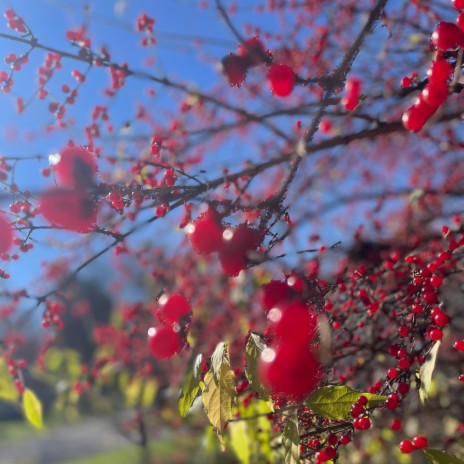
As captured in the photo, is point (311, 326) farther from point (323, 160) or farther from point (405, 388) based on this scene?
point (323, 160)

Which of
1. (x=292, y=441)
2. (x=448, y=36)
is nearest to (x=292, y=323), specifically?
(x=292, y=441)

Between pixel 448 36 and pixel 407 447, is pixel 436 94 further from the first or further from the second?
pixel 407 447

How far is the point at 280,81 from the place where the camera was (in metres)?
1.38

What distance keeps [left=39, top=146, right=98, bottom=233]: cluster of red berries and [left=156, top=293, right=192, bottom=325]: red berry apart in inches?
11.6

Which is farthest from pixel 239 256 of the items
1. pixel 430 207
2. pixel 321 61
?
pixel 430 207

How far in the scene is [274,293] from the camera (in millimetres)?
1135

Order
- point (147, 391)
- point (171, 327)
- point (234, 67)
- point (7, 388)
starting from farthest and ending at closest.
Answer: point (147, 391)
point (7, 388)
point (234, 67)
point (171, 327)

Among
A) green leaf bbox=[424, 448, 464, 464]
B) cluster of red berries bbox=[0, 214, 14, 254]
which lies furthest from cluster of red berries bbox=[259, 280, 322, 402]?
cluster of red berries bbox=[0, 214, 14, 254]

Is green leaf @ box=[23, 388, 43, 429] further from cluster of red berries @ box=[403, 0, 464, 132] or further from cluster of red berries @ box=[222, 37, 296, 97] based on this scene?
cluster of red berries @ box=[403, 0, 464, 132]

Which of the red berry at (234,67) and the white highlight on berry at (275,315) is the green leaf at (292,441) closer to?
the white highlight on berry at (275,315)

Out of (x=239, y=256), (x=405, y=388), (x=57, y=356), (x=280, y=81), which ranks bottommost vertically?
(x=405, y=388)

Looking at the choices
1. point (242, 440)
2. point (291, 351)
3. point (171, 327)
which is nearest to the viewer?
point (291, 351)

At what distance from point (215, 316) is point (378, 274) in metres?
2.88

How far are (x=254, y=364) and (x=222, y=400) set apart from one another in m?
0.13
